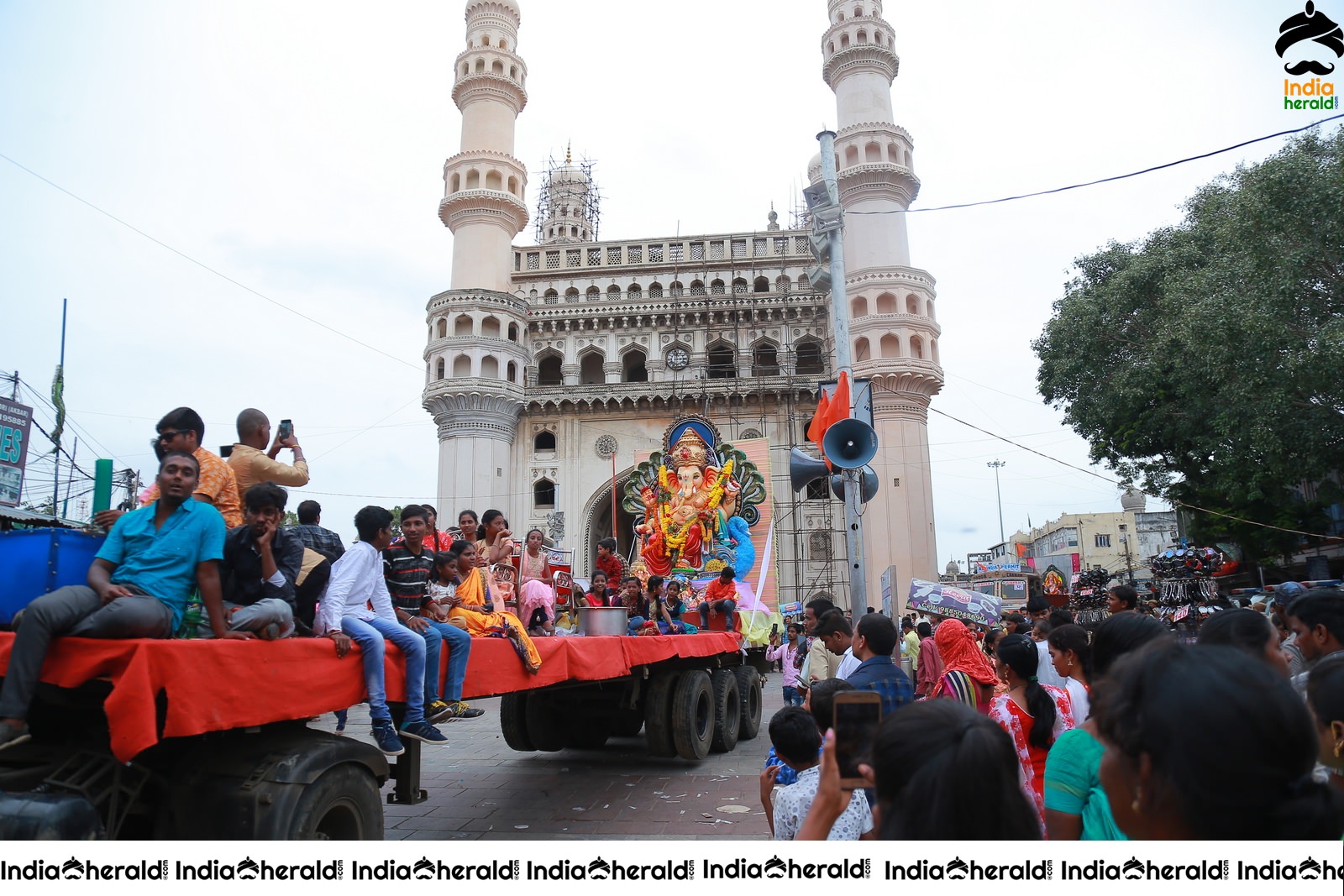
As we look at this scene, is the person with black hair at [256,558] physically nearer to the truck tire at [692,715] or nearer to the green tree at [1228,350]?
the truck tire at [692,715]

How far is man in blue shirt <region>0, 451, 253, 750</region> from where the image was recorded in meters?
3.39

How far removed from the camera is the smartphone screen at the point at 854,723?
255 cm

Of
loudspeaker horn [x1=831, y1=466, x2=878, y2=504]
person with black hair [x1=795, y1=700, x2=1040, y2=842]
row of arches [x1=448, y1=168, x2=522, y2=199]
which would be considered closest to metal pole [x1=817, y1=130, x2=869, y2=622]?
loudspeaker horn [x1=831, y1=466, x2=878, y2=504]

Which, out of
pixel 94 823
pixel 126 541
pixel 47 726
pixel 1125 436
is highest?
pixel 1125 436

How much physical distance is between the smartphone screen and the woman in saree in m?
3.49

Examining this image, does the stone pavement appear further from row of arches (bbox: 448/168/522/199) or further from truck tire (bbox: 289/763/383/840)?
row of arches (bbox: 448/168/522/199)

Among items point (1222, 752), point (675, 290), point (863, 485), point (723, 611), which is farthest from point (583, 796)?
point (675, 290)

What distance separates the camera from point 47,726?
393 cm

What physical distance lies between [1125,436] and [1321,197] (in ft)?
32.3

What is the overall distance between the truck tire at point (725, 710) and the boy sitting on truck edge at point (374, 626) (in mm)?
6608

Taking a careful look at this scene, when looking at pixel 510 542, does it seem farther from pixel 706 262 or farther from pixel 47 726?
pixel 706 262

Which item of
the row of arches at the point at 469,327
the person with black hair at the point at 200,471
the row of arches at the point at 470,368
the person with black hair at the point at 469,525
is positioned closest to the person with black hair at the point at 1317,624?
the person with black hair at the point at 200,471
